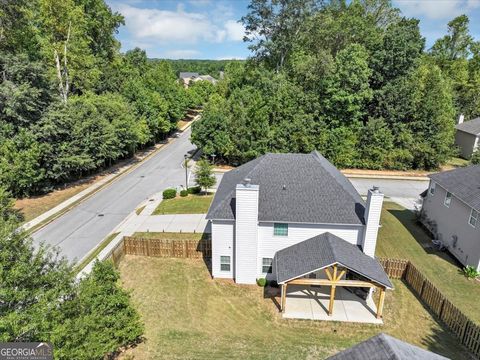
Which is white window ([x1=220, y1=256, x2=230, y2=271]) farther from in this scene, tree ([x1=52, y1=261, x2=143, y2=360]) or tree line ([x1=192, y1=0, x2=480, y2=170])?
tree line ([x1=192, y1=0, x2=480, y2=170])

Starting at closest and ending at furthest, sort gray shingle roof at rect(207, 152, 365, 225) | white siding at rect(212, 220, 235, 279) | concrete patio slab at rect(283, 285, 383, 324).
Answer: concrete patio slab at rect(283, 285, 383, 324)
gray shingle roof at rect(207, 152, 365, 225)
white siding at rect(212, 220, 235, 279)

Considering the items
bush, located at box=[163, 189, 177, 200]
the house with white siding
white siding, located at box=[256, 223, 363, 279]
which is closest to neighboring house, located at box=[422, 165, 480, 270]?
the house with white siding

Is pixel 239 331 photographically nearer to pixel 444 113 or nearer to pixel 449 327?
pixel 449 327

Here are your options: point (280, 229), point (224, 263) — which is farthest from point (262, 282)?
point (280, 229)

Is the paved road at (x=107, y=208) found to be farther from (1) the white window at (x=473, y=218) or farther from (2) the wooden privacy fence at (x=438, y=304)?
(1) the white window at (x=473, y=218)

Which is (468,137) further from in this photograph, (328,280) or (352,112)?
(328,280)
